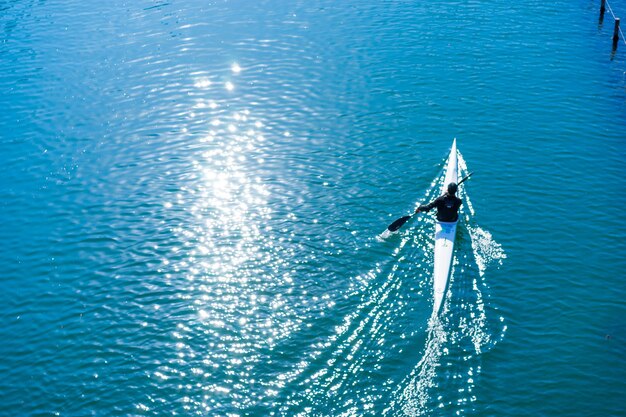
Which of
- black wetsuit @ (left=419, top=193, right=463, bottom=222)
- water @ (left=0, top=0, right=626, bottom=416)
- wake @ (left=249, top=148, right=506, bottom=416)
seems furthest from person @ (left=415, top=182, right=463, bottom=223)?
wake @ (left=249, top=148, right=506, bottom=416)

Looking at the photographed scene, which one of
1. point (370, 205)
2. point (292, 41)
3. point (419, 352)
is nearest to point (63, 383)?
point (419, 352)

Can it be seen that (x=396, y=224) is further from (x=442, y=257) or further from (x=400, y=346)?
(x=400, y=346)

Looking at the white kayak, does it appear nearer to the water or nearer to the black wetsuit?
the black wetsuit

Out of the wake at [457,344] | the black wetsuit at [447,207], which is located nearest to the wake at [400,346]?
the wake at [457,344]

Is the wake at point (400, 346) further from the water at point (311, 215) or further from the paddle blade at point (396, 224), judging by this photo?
the paddle blade at point (396, 224)

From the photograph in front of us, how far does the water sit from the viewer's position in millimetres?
20531

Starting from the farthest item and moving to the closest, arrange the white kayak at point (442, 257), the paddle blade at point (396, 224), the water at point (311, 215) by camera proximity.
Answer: the paddle blade at point (396, 224) → the white kayak at point (442, 257) → the water at point (311, 215)

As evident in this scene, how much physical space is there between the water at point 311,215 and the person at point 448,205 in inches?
41.9

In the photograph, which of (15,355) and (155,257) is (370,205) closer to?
(155,257)

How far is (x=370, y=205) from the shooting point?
2827 centimetres

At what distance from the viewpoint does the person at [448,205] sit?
2556 centimetres

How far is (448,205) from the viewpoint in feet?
84.0

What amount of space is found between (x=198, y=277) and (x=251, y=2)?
107 ft

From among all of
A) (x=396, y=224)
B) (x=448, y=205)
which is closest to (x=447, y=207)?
(x=448, y=205)
